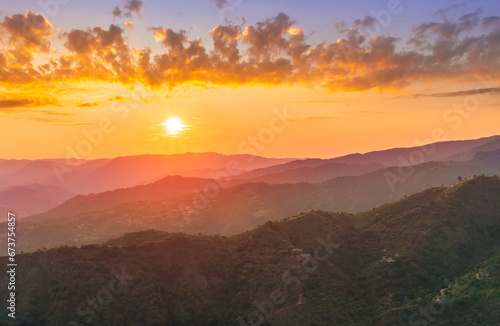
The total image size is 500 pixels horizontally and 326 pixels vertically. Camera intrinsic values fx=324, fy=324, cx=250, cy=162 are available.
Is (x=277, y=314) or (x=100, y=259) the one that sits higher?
(x=100, y=259)

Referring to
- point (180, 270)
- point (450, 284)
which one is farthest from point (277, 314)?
point (450, 284)

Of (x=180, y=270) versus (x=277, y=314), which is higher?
(x=180, y=270)

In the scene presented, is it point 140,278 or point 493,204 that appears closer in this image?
point 140,278

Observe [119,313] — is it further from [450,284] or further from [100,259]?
[450,284]

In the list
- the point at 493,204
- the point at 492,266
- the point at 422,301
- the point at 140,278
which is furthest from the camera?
the point at 493,204

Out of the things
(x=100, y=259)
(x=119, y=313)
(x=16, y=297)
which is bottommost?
(x=119, y=313)

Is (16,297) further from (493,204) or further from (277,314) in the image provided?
(493,204)

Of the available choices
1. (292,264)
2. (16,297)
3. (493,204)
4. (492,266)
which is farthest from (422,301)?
(16,297)

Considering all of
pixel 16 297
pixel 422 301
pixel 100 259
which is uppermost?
pixel 100 259

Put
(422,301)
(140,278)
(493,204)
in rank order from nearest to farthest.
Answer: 1. (422,301)
2. (140,278)
3. (493,204)
